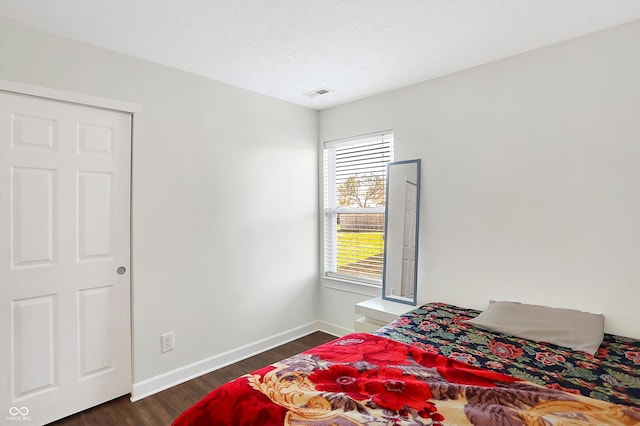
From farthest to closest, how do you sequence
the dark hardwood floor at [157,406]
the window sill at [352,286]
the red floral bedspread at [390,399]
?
the window sill at [352,286] → the dark hardwood floor at [157,406] → the red floral bedspread at [390,399]

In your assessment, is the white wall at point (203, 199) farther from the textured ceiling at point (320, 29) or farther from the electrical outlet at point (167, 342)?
the textured ceiling at point (320, 29)

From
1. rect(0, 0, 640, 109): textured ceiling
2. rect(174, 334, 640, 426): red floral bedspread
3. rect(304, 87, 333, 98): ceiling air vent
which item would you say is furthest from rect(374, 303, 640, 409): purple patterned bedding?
rect(304, 87, 333, 98): ceiling air vent

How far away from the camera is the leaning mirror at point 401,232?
295 cm

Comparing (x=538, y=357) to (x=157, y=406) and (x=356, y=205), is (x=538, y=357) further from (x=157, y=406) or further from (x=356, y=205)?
(x=157, y=406)

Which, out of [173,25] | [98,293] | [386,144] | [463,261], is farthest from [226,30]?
[463,261]

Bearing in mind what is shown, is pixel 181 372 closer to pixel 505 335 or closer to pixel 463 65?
pixel 505 335

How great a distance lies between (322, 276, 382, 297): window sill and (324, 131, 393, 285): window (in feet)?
0.18

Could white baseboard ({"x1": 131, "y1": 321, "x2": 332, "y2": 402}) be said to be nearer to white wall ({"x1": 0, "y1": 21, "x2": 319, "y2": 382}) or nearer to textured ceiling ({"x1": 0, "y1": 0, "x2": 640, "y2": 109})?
white wall ({"x1": 0, "y1": 21, "x2": 319, "y2": 382})

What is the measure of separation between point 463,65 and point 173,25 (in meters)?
2.10

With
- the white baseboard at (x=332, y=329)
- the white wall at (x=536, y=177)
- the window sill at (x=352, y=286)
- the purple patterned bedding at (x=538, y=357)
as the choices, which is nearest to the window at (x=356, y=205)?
the window sill at (x=352, y=286)

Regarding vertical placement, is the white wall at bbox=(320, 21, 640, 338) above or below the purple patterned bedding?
above

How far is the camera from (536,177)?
2338 mm

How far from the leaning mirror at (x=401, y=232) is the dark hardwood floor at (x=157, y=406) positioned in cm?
142

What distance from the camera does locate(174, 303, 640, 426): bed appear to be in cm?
119
